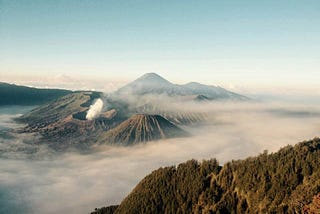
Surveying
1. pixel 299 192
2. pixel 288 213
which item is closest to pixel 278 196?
pixel 299 192

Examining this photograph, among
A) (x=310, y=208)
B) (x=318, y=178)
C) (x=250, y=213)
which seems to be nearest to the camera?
(x=310, y=208)

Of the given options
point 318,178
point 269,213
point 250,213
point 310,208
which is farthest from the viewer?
point 250,213

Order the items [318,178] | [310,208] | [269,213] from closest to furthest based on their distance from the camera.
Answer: [310,208], [269,213], [318,178]

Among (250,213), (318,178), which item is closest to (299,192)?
(318,178)

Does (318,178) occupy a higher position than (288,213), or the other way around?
(318,178)

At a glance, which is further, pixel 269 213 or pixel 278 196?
pixel 278 196

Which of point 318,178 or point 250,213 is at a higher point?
point 318,178

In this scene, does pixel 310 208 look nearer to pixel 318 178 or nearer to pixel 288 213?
pixel 288 213

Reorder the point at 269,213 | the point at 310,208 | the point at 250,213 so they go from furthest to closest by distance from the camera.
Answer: the point at 250,213, the point at 269,213, the point at 310,208

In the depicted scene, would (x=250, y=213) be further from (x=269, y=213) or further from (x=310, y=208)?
(x=310, y=208)
